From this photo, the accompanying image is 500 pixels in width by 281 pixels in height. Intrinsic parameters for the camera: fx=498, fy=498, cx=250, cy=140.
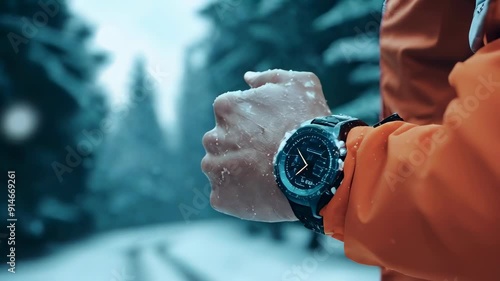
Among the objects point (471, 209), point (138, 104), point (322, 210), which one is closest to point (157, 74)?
point (138, 104)

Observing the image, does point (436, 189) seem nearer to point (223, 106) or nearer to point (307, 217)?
point (307, 217)

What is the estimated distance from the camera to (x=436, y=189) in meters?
0.35

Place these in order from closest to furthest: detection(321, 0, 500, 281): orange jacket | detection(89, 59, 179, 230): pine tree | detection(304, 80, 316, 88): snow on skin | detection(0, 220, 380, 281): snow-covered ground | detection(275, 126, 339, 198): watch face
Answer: detection(321, 0, 500, 281): orange jacket, detection(275, 126, 339, 198): watch face, detection(304, 80, 316, 88): snow on skin, detection(0, 220, 380, 281): snow-covered ground, detection(89, 59, 179, 230): pine tree

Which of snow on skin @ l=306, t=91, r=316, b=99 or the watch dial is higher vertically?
snow on skin @ l=306, t=91, r=316, b=99

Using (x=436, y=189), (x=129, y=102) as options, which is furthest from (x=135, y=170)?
(x=436, y=189)

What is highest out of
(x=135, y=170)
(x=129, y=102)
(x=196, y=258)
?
(x=129, y=102)

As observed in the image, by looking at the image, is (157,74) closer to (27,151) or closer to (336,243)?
(27,151)

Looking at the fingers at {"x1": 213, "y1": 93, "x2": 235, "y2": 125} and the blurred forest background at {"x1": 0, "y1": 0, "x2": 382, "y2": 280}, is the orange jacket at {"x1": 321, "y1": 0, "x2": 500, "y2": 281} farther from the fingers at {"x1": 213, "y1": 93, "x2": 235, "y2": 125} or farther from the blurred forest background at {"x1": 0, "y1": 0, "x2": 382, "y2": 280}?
the blurred forest background at {"x1": 0, "y1": 0, "x2": 382, "y2": 280}

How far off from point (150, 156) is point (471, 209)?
171 centimetres

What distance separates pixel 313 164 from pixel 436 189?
0.13 m

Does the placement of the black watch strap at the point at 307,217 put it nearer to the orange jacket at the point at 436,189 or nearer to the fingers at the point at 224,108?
the orange jacket at the point at 436,189

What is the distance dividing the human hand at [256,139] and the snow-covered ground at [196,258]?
134 centimetres

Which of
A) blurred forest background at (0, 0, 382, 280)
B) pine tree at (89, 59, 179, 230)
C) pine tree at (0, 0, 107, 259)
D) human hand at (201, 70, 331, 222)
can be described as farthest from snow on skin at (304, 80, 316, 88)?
pine tree at (0, 0, 107, 259)

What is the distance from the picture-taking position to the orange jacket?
335 millimetres
